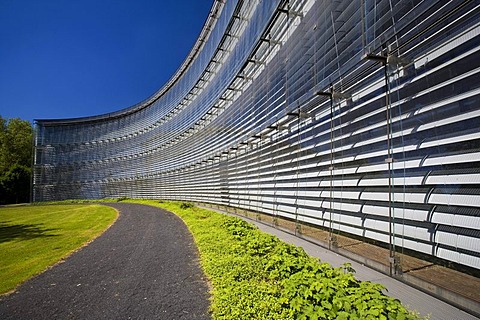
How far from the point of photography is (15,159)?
49281mm

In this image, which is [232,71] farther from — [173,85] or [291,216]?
[173,85]

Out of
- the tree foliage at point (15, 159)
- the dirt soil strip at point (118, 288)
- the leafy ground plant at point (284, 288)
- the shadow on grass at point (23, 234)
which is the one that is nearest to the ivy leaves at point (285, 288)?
the leafy ground plant at point (284, 288)

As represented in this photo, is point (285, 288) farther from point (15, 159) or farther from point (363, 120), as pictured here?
point (15, 159)

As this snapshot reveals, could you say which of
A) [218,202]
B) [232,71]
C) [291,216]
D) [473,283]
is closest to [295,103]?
[291,216]

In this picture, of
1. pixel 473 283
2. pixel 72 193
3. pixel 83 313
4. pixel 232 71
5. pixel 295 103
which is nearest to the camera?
pixel 473 283

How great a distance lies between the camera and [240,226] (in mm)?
8031

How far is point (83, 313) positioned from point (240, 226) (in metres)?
4.92

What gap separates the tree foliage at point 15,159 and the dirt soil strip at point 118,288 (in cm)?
5020

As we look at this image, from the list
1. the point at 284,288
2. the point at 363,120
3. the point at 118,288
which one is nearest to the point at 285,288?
the point at 284,288

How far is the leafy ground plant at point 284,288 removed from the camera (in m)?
2.21

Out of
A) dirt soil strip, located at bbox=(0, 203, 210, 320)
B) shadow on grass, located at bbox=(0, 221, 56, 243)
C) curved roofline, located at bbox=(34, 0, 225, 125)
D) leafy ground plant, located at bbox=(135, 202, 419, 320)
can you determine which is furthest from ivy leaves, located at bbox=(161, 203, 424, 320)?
curved roofline, located at bbox=(34, 0, 225, 125)

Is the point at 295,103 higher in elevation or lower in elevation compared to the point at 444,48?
higher

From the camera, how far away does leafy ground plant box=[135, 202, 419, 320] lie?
7.24ft

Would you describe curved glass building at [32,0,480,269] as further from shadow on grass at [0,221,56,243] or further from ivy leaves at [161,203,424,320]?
shadow on grass at [0,221,56,243]
